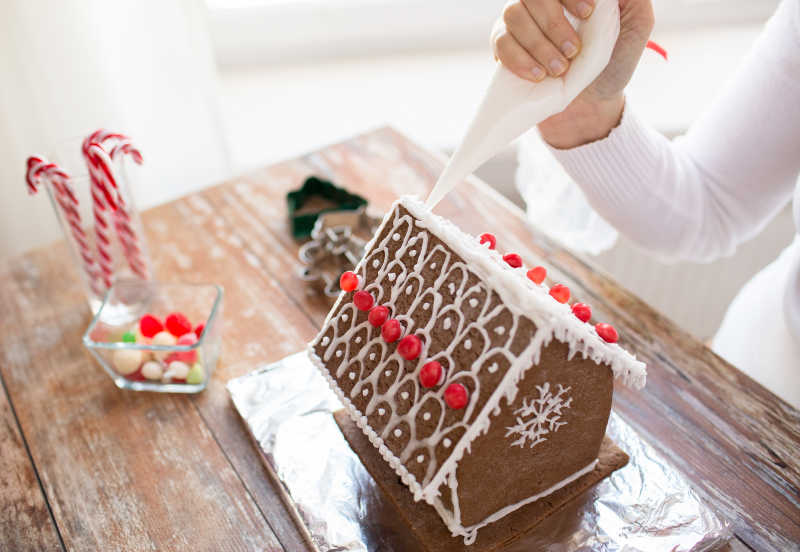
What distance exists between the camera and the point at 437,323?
665mm

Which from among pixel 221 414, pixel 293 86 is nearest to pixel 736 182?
pixel 221 414

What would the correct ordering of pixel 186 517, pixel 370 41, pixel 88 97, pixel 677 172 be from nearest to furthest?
pixel 186 517
pixel 677 172
pixel 88 97
pixel 370 41

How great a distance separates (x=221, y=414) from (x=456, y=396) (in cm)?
39

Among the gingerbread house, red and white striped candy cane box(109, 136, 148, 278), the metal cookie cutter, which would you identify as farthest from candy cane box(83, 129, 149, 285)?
the gingerbread house

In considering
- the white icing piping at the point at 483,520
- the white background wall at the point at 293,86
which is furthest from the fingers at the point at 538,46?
the white background wall at the point at 293,86

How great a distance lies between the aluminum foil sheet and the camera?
711mm

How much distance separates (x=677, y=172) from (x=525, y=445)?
1.88 feet

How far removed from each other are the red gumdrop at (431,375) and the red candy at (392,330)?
5 cm

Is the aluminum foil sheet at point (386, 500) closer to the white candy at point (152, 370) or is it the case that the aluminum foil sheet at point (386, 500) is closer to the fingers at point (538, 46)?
the white candy at point (152, 370)

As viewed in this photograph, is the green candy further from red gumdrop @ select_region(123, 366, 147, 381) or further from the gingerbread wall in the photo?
the gingerbread wall

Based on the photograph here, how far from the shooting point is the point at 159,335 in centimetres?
92

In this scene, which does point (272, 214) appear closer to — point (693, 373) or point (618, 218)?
point (618, 218)

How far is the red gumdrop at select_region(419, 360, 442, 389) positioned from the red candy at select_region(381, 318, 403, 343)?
0.18 feet

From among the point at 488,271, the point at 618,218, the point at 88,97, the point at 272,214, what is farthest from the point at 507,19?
the point at 88,97
